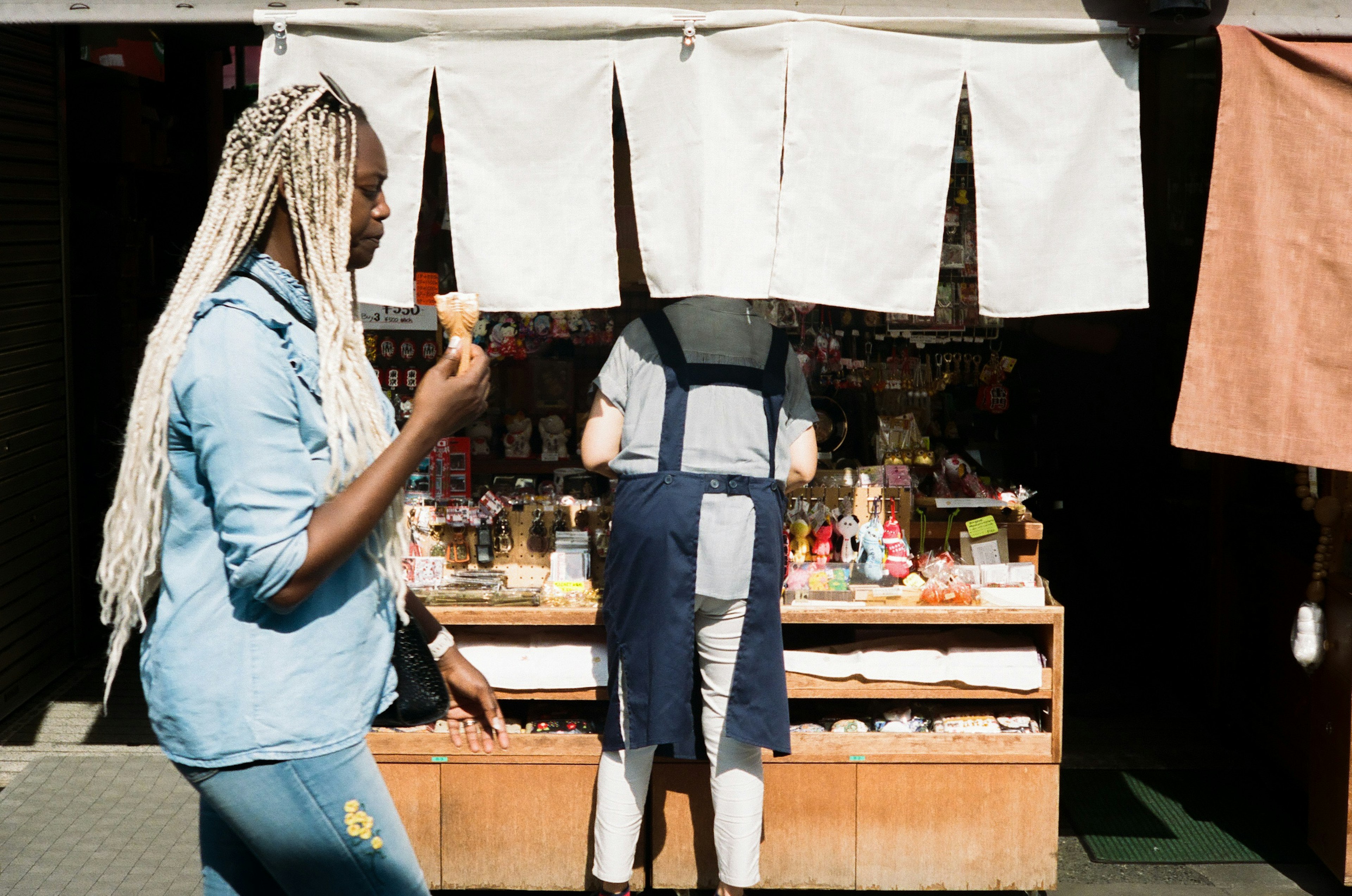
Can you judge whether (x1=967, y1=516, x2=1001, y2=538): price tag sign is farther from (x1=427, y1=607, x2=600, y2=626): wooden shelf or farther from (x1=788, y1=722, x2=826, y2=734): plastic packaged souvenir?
(x1=427, y1=607, x2=600, y2=626): wooden shelf

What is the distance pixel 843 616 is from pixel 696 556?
66 centimetres

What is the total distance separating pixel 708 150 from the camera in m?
3.76

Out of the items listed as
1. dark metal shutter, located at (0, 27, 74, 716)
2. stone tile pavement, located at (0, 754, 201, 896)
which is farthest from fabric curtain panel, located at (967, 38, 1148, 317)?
dark metal shutter, located at (0, 27, 74, 716)

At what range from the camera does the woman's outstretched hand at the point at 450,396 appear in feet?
6.69

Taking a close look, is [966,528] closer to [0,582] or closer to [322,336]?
[322,336]

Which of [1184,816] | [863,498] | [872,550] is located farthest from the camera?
[1184,816]

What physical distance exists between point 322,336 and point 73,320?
203 inches

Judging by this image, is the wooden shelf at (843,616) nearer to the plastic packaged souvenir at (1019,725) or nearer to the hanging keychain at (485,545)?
the plastic packaged souvenir at (1019,725)

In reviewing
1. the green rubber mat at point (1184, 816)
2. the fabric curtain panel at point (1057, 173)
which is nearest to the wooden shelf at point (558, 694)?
the fabric curtain panel at point (1057, 173)

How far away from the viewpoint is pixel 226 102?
321 inches

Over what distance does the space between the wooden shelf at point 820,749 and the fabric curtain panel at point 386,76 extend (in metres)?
1.52

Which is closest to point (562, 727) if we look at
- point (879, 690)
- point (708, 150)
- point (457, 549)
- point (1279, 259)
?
point (457, 549)

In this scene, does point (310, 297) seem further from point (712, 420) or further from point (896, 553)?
point (896, 553)

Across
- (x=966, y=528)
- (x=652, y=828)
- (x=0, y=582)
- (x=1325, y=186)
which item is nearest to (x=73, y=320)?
(x=0, y=582)
